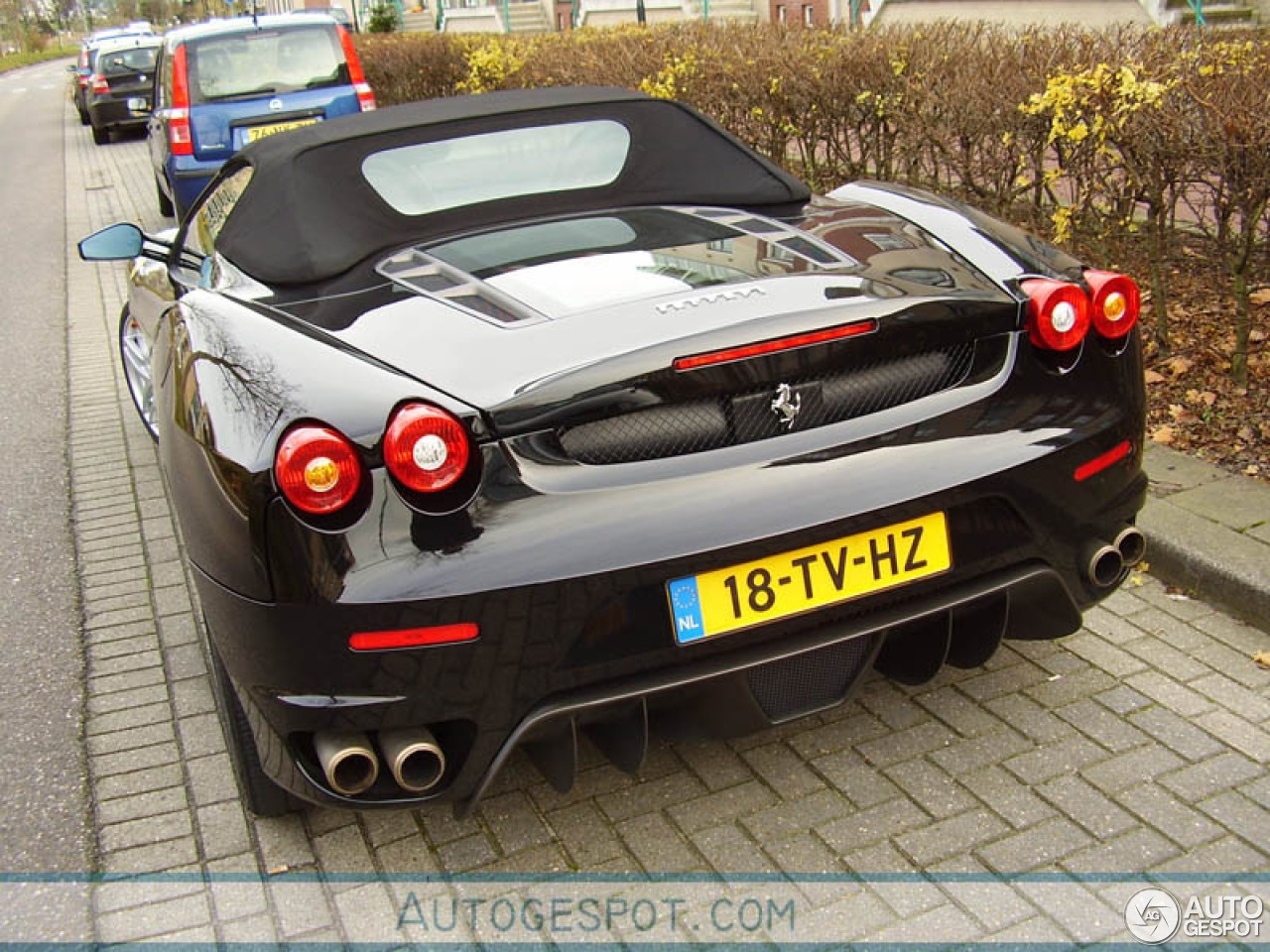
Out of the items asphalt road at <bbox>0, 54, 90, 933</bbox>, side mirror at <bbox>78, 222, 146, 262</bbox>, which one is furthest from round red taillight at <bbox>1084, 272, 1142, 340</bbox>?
side mirror at <bbox>78, 222, 146, 262</bbox>

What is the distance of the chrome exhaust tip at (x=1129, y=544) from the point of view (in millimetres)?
2900

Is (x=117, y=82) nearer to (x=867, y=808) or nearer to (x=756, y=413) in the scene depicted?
(x=756, y=413)

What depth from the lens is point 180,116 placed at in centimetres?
1047

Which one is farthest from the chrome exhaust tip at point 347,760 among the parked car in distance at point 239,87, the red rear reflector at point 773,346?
the parked car in distance at point 239,87

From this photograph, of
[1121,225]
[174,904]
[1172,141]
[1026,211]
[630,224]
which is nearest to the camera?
[174,904]

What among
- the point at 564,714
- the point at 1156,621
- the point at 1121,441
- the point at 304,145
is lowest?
the point at 1156,621

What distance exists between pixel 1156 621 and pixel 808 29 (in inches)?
228

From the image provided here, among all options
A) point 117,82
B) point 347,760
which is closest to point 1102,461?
point 347,760

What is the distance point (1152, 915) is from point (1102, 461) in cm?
95

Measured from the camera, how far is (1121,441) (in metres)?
2.89

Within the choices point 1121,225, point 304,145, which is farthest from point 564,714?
point 1121,225

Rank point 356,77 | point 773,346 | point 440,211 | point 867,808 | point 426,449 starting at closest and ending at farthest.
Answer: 1. point 426,449
2. point 773,346
3. point 867,808
4. point 440,211
5. point 356,77

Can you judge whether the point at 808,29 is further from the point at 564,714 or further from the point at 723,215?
the point at 564,714

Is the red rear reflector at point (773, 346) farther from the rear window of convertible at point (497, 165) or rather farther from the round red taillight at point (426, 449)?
the rear window of convertible at point (497, 165)
